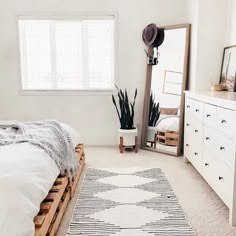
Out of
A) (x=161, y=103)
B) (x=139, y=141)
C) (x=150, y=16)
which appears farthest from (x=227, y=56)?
(x=139, y=141)

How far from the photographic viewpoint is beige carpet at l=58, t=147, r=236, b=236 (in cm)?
212

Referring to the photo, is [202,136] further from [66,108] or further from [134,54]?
[66,108]

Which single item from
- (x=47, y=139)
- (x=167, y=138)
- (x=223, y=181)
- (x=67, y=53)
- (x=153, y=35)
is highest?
(x=153, y=35)

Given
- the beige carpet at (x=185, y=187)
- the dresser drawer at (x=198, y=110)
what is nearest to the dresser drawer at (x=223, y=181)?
the beige carpet at (x=185, y=187)

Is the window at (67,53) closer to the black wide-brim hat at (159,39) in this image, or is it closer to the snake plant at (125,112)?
the snake plant at (125,112)

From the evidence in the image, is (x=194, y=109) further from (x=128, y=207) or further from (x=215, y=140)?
(x=128, y=207)

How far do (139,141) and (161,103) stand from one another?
75 centimetres

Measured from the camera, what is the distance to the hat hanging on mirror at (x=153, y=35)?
13.5ft

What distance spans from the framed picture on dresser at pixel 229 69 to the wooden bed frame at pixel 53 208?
212 centimetres

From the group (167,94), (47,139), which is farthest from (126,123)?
(47,139)

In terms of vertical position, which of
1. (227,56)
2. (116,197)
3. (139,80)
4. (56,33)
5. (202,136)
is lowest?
(116,197)

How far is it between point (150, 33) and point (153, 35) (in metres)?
0.06

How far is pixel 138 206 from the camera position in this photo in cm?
242

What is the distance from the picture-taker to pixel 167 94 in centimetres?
418
